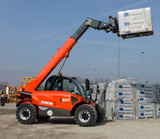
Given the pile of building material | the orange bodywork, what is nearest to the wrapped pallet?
the orange bodywork

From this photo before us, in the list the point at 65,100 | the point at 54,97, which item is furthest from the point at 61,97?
the point at 54,97

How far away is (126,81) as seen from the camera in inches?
495

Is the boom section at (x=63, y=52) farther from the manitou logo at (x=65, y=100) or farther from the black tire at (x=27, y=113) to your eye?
the manitou logo at (x=65, y=100)

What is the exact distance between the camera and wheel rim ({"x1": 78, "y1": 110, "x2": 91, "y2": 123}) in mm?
9484

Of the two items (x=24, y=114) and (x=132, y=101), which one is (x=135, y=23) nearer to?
(x=132, y=101)

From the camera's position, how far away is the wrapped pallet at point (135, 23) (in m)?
9.48

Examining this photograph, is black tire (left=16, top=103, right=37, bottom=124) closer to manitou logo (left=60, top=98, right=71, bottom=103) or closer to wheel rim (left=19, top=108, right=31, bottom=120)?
wheel rim (left=19, top=108, right=31, bottom=120)

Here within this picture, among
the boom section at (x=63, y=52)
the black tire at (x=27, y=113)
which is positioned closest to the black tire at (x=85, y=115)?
the black tire at (x=27, y=113)

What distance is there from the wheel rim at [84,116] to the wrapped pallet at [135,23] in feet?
12.5

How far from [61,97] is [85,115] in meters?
1.32

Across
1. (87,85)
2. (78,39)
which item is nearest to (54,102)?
(87,85)

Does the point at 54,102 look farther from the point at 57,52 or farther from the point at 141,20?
the point at 141,20

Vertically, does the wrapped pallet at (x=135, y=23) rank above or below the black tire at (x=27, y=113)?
above

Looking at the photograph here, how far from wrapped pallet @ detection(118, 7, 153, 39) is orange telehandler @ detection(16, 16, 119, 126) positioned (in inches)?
23.9
